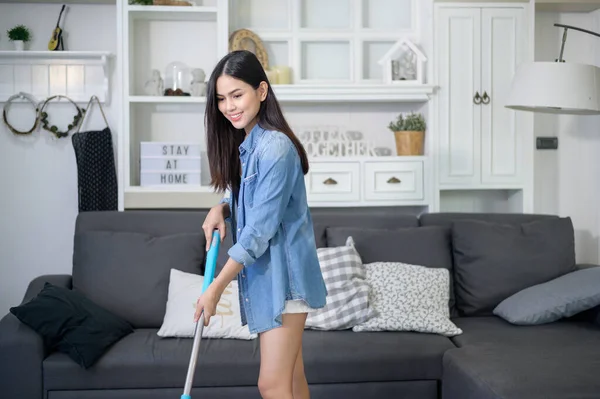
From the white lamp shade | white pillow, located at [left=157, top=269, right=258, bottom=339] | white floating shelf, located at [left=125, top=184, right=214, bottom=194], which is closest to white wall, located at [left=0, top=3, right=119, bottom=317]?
white floating shelf, located at [left=125, top=184, right=214, bottom=194]

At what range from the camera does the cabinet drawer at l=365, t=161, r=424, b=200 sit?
13.1ft

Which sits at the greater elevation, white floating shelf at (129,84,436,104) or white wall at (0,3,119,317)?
white floating shelf at (129,84,436,104)

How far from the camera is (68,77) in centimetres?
414

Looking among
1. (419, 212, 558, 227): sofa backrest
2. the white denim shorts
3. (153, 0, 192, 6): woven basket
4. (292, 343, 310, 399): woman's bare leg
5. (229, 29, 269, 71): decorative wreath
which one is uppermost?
(153, 0, 192, 6): woven basket

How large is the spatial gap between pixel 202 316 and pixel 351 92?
2346 mm

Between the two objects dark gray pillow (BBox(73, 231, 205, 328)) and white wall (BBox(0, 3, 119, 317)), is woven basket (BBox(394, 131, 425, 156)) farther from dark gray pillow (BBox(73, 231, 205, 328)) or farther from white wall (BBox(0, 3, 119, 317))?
white wall (BBox(0, 3, 119, 317))

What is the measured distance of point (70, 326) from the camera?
9.16 ft

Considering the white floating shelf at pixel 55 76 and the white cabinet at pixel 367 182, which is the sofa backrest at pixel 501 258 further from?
the white floating shelf at pixel 55 76

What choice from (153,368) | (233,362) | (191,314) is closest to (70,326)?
(153,368)

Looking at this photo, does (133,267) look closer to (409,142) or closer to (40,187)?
(40,187)

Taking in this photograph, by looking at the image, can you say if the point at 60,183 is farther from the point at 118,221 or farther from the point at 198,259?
the point at 198,259

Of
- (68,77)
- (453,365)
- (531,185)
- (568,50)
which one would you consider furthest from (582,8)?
(68,77)

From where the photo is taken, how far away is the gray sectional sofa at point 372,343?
8.60 ft

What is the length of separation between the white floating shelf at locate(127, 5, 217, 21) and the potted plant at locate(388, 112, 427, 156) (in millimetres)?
1105
